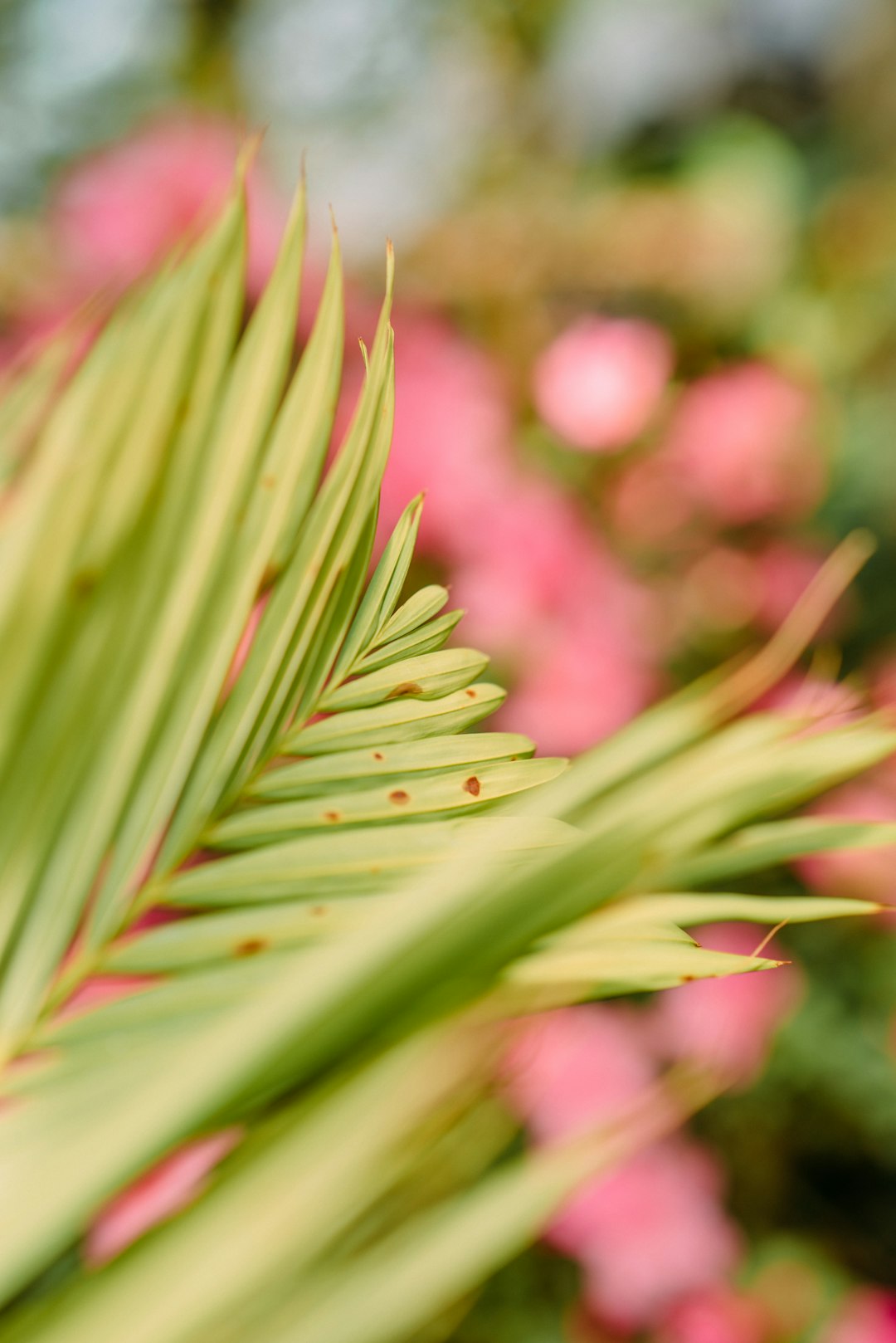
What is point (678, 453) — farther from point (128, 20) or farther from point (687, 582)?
point (128, 20)

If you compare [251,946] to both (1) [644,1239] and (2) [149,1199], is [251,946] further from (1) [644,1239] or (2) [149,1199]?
(1) [644,1239]

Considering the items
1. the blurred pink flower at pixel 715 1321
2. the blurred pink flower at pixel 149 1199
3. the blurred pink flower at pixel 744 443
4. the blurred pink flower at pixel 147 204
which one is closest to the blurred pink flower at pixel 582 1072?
the blurred pink flower at pixel 715 1321

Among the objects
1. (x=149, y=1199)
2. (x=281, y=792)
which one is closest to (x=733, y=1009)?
(x=149, y=1199)

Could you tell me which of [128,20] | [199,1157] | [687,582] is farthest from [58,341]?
[128,20]

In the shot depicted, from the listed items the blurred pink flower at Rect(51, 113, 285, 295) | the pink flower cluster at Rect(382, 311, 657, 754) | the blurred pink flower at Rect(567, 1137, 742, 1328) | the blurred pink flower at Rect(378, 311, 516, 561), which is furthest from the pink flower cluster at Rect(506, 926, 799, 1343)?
the blurred pink flower at Rect(51, 113, 285, 295)

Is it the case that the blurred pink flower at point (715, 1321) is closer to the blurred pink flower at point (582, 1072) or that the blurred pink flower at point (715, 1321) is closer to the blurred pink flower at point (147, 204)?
the blurred pink flower at point (582, 1072)
